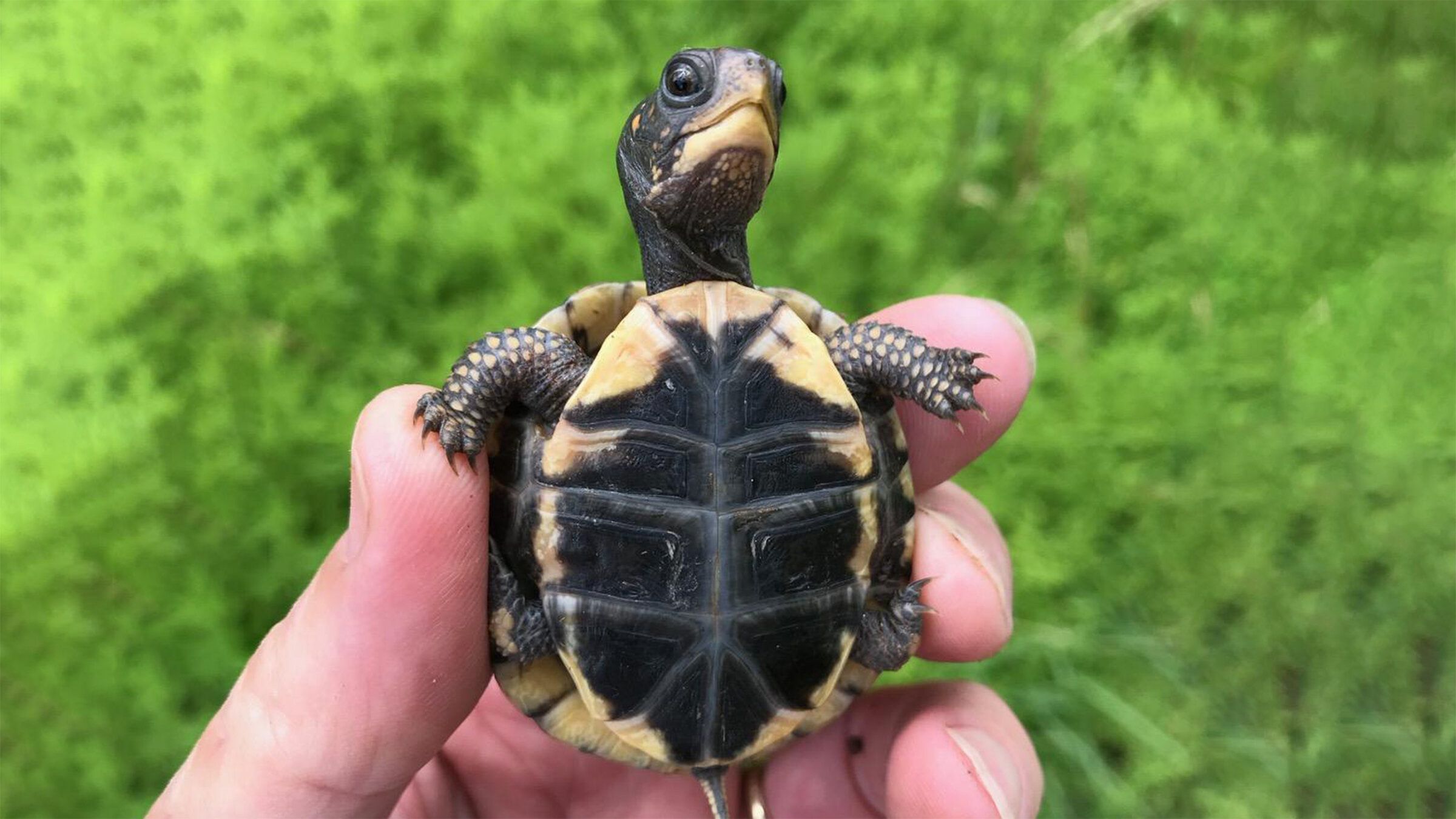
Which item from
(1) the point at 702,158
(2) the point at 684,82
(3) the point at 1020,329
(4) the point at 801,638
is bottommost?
(4) the point at 801,638

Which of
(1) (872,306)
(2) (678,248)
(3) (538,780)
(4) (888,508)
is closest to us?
(4) (888,508)

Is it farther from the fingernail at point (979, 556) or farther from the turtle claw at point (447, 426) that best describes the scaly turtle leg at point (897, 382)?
the turtle claw at point (447, 426)

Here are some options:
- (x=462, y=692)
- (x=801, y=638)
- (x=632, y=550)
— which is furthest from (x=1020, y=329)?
(x=462, y=692)

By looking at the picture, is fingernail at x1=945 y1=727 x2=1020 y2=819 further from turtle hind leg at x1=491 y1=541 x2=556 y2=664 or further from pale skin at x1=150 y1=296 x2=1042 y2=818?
turtle hind leg at x1=491 y1=541 x2=556 y2=664

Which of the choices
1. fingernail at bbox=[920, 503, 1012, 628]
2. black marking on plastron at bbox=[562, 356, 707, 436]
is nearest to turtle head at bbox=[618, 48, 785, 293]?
black marking on plastron at bbox=[562, 356, 707, 436]

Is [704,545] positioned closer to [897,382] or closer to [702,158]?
[897,382]

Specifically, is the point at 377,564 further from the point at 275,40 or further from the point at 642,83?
the point at 275,40

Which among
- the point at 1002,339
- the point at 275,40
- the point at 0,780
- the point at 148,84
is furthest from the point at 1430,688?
the point at 148,84
